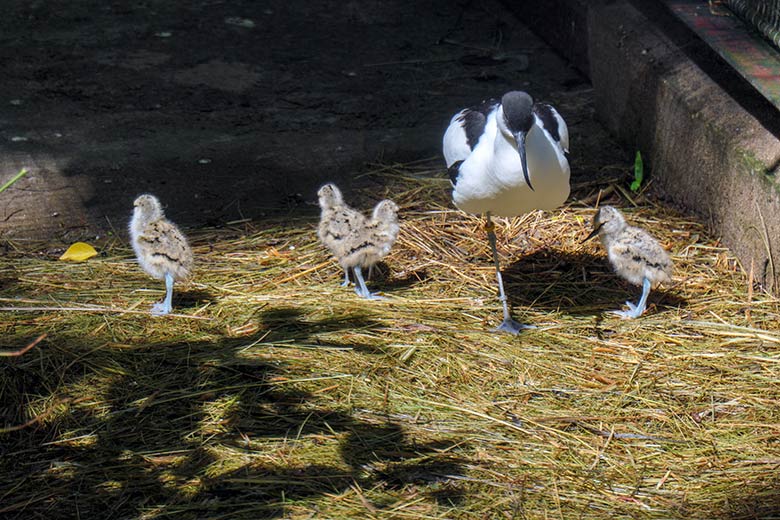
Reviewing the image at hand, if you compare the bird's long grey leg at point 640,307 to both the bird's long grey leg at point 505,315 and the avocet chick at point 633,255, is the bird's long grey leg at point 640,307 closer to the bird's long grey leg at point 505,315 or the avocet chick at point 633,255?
the avocet chick at point 633,255

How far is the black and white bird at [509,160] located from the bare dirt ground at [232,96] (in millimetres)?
1641

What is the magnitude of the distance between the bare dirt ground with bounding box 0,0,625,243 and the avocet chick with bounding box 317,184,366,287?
75 cm

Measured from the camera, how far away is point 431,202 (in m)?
6.23

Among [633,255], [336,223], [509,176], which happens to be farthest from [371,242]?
[633,255]

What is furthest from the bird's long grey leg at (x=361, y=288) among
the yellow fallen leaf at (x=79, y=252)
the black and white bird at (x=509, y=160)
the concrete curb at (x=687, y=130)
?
the concrete curb at (x=687, y=130)

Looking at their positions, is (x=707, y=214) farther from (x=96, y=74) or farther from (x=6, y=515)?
(x=96, y=74)

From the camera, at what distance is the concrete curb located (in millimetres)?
5207

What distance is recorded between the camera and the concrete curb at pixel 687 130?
5.21m

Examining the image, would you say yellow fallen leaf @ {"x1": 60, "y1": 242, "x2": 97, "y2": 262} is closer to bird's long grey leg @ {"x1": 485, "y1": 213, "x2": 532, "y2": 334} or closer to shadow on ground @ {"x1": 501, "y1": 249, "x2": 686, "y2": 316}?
bird's long grey leg @ {"x1": 485, "y1": 213, "x2": 532, "y2": 334}

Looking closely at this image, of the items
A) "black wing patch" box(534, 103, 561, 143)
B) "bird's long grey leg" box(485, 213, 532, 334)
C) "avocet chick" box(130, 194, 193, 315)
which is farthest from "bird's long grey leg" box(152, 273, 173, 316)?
"black wing patch" box(534, 103, 561, 143)

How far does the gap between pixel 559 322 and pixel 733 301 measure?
0.96m

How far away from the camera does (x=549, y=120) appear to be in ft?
15.8

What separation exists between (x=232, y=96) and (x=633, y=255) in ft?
12.7

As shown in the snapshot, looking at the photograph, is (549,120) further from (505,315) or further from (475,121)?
(505,315)
